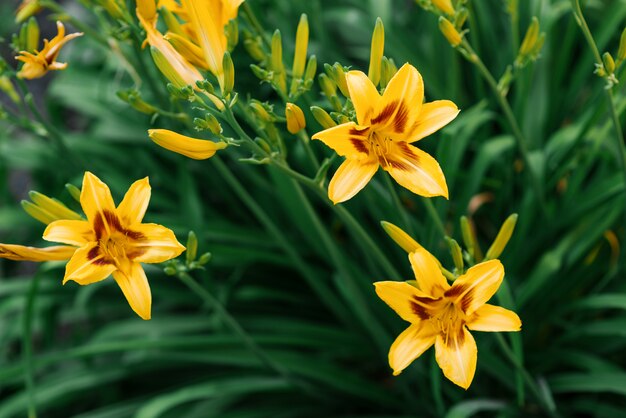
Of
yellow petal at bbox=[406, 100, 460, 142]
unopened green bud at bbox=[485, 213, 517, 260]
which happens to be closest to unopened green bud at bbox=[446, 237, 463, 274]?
unopened green bud at bbox=[485, 213, 517, 260]

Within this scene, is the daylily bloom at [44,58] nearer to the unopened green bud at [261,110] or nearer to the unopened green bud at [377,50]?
the unopened green bud at [261,110]

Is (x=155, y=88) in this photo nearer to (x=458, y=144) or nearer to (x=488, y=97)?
(x=458, y=144)

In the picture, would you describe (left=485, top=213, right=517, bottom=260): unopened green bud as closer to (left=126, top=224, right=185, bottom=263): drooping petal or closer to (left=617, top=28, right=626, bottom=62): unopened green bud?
(left=617, top=28, right=626, bottom=62): unopened green bud

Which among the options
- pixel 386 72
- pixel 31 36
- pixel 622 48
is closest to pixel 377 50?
pixel 386 72

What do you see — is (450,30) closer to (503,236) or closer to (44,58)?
(503,236)

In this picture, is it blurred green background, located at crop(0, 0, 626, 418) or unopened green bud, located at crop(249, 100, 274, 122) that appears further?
blurred green background, located at crop(0, 0, 626, 418)

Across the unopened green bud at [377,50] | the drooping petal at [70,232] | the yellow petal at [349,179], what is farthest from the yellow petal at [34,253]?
the unopened green bud at [377,50]
